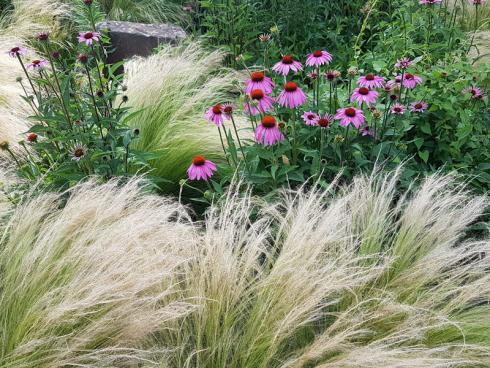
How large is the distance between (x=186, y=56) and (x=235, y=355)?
2577mm

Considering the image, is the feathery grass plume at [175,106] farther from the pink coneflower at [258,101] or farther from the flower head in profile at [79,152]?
the pink coneflower at [258,101]

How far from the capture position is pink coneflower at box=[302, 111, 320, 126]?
2007 mm

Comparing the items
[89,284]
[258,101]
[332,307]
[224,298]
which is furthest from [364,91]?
[89,284]

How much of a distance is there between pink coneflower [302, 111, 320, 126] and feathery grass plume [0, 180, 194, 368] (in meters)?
0.60

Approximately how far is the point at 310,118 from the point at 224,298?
81cm

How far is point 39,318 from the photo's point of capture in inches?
53.7

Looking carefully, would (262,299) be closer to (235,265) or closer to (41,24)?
(235,265)

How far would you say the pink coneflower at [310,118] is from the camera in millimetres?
2007

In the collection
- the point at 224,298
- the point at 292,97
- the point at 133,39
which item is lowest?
the point at 224,298

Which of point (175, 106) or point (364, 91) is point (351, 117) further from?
point (175, 106)

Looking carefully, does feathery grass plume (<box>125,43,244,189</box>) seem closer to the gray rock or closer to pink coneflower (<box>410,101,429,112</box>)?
the gray rock

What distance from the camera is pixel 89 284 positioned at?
1.38 m

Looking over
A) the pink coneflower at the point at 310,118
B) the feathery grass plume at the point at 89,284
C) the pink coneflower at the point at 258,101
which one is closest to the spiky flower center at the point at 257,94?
the pink coneflower at the point at 258,101

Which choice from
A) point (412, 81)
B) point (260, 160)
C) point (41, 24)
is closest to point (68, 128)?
point (260, 160)
